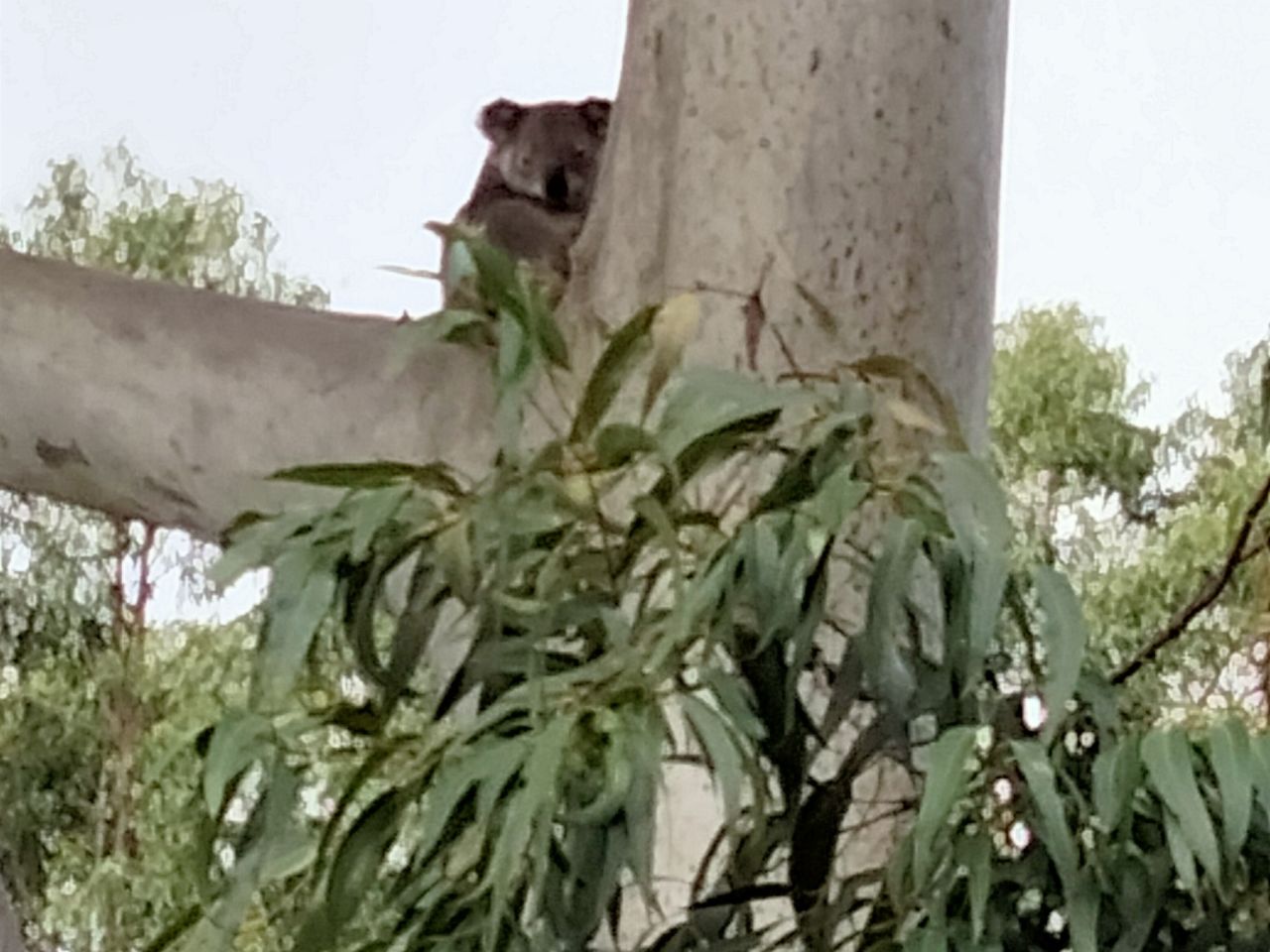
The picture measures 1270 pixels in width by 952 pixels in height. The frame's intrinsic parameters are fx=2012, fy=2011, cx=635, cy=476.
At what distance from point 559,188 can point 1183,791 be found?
115cm

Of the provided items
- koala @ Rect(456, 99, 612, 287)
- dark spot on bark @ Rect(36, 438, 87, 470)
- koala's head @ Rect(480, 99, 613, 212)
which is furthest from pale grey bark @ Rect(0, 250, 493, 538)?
koala's head @ Rect(480, 99, 613, 212)

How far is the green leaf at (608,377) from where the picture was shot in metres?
0.59

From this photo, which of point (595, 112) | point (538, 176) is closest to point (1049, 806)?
point (538, 176)

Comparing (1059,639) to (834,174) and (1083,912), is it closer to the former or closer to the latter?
(1083,912)

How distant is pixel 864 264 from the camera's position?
102 centimetres

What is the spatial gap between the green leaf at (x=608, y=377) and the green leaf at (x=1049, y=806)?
161 millimetres

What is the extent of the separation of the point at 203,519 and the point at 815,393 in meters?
0.70

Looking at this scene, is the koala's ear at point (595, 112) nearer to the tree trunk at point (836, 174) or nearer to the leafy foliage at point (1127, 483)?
the leafy foliage at point (1127, 483)

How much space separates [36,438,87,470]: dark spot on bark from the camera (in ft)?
3.93

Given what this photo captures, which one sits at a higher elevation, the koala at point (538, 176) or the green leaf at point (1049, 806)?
the koala at point (538, 176)

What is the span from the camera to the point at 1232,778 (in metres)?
0.49

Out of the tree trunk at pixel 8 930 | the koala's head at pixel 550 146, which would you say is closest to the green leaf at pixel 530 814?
the tree trunk at pixel 8 930

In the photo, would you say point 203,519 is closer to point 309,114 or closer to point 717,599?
point 309,114

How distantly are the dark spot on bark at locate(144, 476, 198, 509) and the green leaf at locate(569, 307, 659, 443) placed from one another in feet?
2.10
